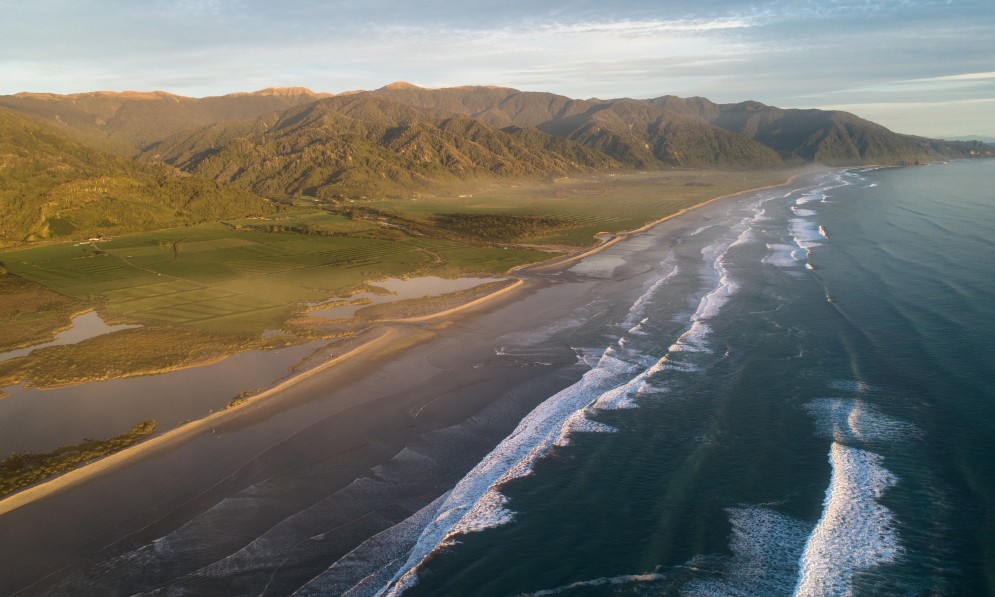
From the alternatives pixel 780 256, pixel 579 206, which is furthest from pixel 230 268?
pixel 579 206

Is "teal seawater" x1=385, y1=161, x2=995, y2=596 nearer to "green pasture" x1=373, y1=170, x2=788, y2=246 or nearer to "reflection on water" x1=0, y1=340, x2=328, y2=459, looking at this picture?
"reflection on water" x1=0, y1=340, x2=328, y2=459

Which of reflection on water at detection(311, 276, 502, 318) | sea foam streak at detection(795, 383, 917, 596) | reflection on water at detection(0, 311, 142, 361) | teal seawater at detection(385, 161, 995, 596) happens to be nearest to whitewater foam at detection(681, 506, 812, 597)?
teal seawater at detection(385, 161, 995, 596)

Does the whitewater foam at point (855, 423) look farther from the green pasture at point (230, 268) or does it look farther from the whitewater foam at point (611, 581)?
the green pasture at point (230, 268)

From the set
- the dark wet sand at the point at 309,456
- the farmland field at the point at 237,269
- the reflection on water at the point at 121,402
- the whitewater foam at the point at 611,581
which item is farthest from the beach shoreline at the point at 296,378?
the whitewater foam at the point at 611,581

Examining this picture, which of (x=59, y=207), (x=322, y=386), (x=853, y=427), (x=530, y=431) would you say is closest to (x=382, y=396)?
(x=322, y=386)

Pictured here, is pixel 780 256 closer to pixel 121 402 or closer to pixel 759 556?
pixel 759 556

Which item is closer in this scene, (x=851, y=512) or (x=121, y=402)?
(x=851, y=512)

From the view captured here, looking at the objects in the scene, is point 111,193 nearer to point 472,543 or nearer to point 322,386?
point 322,386
